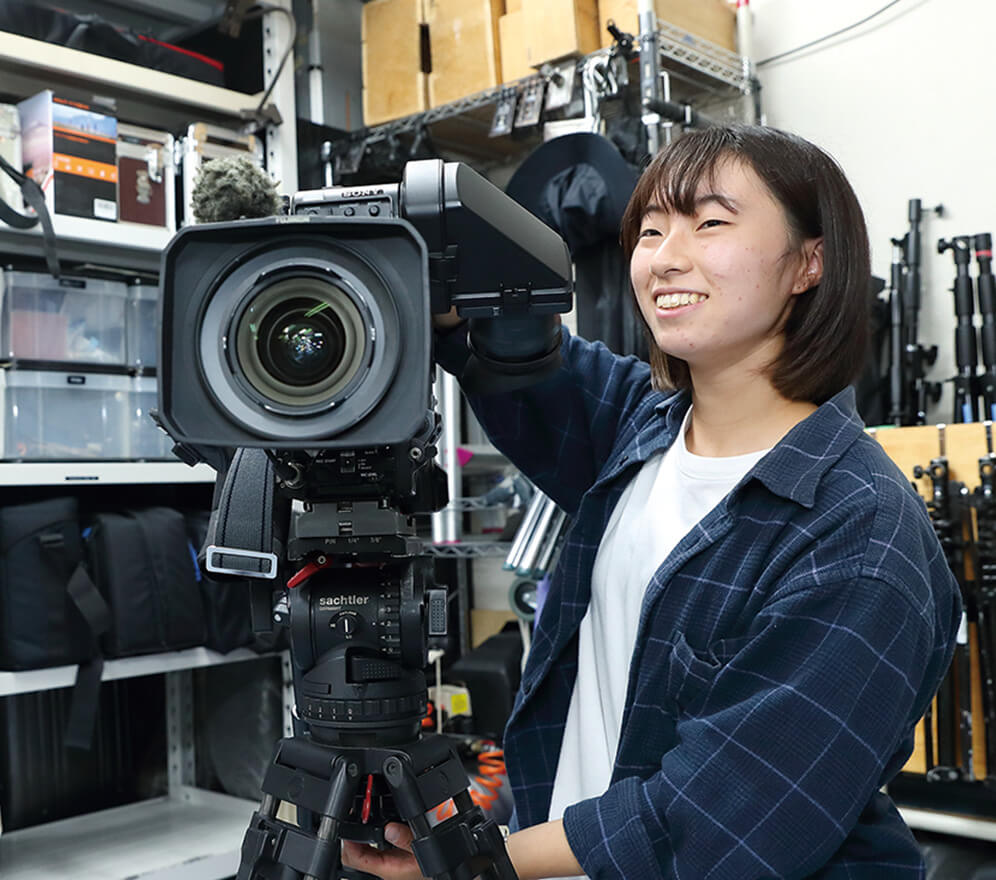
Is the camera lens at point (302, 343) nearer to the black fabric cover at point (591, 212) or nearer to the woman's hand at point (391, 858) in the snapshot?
the woman's hand at point (391, 858)

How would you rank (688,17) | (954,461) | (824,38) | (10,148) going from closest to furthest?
(954,461) → (10,148) → (688,17) → (824,38)

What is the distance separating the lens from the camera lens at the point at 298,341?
780mm

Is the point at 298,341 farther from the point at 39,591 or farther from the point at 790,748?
the point at 39,591

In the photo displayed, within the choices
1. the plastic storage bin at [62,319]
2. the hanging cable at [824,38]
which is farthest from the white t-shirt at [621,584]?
the hanging cable at [824,38]

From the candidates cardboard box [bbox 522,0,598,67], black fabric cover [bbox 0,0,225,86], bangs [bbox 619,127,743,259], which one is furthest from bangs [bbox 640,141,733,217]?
black fabric cover [bbox 0,0,225,86]

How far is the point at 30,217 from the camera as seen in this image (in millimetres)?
1945

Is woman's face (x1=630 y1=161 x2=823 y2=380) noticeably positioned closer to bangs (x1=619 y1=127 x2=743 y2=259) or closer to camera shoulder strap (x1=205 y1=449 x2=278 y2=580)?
bangs (x1=619 y1=127 x2=743 y2=259)

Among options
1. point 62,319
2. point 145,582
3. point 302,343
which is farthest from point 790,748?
point 62,319

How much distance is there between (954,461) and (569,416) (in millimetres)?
999

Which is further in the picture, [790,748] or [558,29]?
[558,29]

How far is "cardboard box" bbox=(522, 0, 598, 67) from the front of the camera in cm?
226

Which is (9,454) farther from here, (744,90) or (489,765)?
(744,90)

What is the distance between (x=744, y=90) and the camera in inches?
98.0

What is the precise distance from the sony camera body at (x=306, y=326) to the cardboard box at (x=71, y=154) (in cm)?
145
